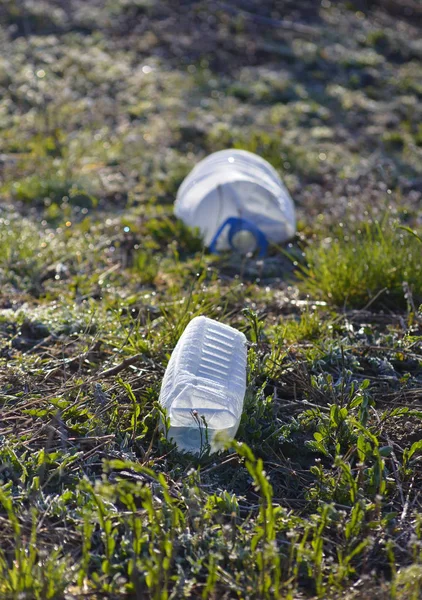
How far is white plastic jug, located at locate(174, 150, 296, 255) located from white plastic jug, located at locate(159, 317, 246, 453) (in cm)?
176

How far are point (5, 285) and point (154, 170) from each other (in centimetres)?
202

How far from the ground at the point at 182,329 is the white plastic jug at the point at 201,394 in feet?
0.25

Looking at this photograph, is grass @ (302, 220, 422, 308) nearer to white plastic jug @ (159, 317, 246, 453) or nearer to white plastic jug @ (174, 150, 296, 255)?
white plastic jug @ (174, 150, 296, 255)

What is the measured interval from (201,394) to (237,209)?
7.03 ft

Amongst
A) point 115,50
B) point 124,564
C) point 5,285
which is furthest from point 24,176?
point 124,564

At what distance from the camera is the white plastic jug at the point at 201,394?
2400 millimetres

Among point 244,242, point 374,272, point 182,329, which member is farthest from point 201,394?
point 244,242

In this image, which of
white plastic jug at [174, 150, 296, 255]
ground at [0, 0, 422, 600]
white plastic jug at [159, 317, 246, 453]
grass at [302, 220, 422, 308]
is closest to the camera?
ground at [0, 0, 422, 600]

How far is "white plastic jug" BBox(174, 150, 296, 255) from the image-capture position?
14.2 feet

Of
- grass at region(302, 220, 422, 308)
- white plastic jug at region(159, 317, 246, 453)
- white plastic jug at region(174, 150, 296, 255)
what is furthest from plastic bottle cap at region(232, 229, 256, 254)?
white plastic jug at region(159, 317, 246, 453)

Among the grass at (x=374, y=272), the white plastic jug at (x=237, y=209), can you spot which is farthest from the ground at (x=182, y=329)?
the white plastic jug at (x=237, y=209)

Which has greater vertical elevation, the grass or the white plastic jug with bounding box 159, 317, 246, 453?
the white plastic jug with bounding box 159, 317, 246, 453

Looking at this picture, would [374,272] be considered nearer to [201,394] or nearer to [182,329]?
[182,329]

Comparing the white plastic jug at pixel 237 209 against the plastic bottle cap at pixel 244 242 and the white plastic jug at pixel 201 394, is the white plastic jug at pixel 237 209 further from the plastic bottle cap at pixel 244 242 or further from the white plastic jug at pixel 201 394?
the white plastic jug at pixel 201 394
